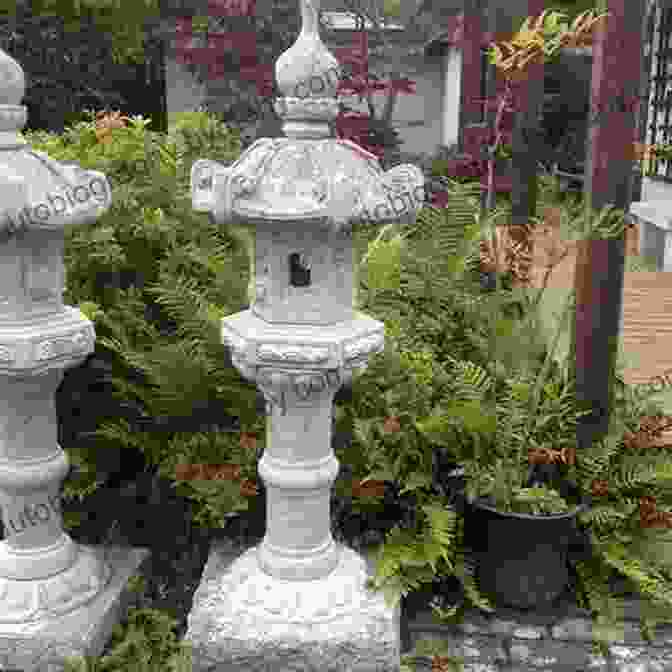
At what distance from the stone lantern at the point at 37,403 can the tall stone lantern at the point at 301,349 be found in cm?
44

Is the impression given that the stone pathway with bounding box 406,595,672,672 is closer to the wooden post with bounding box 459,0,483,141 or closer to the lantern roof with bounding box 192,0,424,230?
the lantern roof with bounding box 192,0,424,230

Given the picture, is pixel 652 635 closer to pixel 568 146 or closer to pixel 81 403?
pixel 81 403

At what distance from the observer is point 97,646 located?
9.67ft

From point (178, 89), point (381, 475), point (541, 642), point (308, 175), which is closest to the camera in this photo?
point (308, 175)

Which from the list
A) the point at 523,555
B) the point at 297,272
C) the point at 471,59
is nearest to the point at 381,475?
the point at 523,555

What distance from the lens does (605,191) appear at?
127 inches

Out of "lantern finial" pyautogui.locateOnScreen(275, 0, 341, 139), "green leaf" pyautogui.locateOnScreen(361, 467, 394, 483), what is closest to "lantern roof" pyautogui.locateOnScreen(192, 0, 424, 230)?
"lantern finial" pyautogui.locateOnScreen(275, 0, 341, 139)

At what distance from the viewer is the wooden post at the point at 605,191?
10.1ft

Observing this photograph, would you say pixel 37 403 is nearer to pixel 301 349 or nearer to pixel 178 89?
pixel 301 349

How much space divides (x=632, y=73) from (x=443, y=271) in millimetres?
1564

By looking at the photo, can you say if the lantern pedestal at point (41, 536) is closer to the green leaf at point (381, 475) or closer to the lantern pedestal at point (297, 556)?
the lantern pedestal at point (297, 556)

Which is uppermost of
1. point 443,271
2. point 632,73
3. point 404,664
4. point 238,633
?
point 632,73

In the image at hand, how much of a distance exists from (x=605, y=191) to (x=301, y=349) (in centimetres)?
152

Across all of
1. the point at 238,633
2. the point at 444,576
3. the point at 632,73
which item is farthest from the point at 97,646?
the point at 632,73
